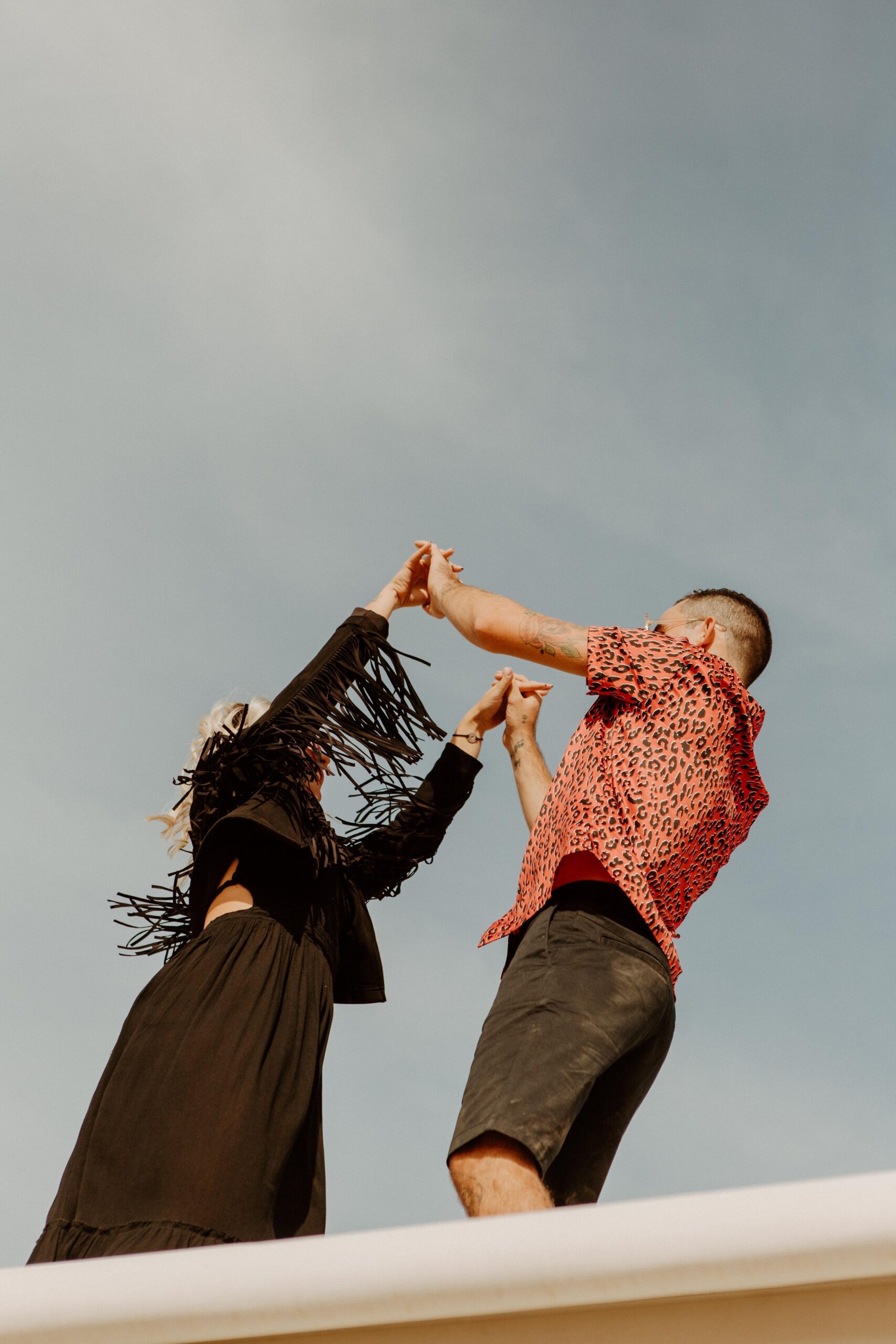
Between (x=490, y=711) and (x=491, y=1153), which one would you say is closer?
(x=491, y=1153)

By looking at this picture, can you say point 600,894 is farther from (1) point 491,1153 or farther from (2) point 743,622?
(2) point 743,622

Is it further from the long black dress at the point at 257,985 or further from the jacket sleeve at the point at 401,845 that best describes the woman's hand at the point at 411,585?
the jacket sleeve at the point at 401,845

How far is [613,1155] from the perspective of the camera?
9.91ft

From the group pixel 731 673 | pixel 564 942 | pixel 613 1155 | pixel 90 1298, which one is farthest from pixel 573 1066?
pixel 90 1298

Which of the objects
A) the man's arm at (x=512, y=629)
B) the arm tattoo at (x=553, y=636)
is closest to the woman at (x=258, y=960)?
the man's arm at (x=512, y=629)

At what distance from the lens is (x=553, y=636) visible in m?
3.29

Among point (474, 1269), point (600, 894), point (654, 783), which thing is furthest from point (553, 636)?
point (474, 1269)

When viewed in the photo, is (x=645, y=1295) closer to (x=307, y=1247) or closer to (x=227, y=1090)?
(x=307, y=1247)

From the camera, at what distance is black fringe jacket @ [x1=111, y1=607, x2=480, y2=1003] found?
12.1 ft

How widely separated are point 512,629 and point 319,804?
87 cm

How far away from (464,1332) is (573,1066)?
4.02ft

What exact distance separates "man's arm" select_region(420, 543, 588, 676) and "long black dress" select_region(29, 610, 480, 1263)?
49cm

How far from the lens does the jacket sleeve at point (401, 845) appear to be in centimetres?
418

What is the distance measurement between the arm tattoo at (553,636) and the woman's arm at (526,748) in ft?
3.00
